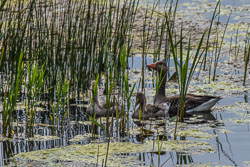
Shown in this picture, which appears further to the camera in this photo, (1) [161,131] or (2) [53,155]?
(1) [161,131]

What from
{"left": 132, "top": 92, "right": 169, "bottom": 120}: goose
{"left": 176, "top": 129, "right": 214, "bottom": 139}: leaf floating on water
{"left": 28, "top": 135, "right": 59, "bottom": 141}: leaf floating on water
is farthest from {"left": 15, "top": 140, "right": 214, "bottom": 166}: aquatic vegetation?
{"left": 132, "top": 92, "right": 169, "bottom": 120}: goose

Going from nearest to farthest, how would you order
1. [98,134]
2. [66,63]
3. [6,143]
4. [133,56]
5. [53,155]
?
[53,155]
[6,143]
[98,134]
[66,63]
[133,56]

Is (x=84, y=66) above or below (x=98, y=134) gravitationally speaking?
above

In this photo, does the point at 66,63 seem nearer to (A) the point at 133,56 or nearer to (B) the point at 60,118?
(B) the point at 60,118

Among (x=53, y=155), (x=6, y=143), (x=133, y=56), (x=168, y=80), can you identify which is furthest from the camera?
(x=133, y=56)

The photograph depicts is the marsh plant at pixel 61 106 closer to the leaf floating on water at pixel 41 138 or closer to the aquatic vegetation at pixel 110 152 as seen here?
the leaf floating on water at pixel 41 138

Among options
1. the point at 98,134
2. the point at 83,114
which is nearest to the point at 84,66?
the point at 83,114

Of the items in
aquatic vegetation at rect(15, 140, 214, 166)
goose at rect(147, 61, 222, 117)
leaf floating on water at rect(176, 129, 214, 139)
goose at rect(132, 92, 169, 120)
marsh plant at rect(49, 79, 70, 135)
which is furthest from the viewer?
goose at rect(147, 61, 222, 117)

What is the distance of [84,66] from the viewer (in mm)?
8219

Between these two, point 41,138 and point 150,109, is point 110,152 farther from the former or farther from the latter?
point 150,109

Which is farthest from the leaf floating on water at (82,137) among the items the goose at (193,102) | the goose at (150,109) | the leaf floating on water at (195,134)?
the goose at (193,102)

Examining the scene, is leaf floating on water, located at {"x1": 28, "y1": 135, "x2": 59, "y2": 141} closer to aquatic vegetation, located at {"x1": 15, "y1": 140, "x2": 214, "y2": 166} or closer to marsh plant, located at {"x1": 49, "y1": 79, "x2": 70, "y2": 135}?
marsh plant, located at {"x1": 49, "y1": 79, "x2": 70, "y2": 135}

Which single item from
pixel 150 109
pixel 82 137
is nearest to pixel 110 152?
pixel 82 137

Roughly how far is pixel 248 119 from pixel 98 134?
1.87 m
